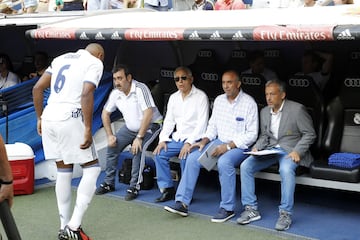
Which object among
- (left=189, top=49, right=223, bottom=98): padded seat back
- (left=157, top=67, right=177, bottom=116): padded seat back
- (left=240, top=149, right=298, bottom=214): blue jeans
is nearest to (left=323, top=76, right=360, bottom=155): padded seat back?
(left=240, top=149, right=298, bottom=214): blue jeans

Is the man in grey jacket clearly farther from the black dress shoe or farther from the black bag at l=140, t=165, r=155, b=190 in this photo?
the black bag at l=140, t=165, r=155, b=190

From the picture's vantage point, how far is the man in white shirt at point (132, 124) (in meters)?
7.60

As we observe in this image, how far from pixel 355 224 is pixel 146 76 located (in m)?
4.05

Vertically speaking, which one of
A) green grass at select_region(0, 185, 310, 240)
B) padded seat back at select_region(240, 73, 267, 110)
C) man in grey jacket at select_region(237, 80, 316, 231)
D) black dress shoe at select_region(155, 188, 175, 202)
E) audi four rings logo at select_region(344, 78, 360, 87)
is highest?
audi four rings logo at select_region(344, 78, 360, 87)

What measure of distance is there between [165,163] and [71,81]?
172cm

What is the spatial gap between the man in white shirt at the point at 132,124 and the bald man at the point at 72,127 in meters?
1.49

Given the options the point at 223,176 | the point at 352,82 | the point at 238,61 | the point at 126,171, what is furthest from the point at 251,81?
the point at 126,171

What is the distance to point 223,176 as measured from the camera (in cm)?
663

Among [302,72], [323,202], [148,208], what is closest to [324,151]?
[323,202]

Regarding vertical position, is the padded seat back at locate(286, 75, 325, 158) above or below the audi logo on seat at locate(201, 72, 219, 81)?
below

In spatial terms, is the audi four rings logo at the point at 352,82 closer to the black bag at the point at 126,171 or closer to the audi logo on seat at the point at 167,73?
the audi logo on seat at the point at 167,73

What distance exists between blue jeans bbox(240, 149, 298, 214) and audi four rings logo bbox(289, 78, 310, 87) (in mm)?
1030

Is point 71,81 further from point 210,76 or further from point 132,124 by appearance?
→ point 210,76

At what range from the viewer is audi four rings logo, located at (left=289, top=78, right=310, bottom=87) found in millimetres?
7238
